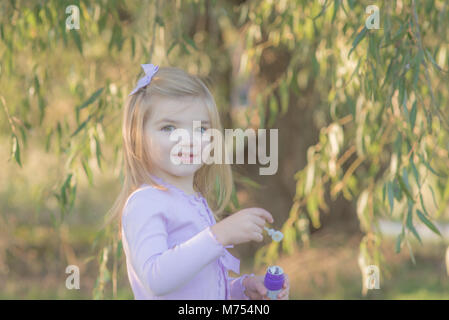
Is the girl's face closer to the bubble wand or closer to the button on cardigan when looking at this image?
the button on cardigan

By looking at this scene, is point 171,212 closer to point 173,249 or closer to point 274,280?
point 173,249

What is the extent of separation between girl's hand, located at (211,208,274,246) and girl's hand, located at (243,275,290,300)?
22 centimetres

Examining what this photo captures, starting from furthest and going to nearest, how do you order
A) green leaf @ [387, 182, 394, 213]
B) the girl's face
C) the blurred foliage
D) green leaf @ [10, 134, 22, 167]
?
green leaf @ [10, 134, 22, 167] → the blurred foliage → green leaf @ [387, 182, 394, 213] → the girl's face

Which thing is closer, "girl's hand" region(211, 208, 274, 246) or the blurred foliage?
"girl's hand" region(211, 208, 274, 246)

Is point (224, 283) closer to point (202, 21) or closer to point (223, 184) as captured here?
point (223, 184)

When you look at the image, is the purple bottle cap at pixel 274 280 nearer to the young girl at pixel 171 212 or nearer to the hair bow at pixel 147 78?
the young girl at pixel 171 212

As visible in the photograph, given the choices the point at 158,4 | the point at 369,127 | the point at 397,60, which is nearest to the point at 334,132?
the point at 369,127

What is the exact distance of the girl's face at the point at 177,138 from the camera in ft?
3.90

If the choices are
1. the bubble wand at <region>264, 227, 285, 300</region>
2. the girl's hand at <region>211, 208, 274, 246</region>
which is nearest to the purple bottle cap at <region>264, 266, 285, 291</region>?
the bubble wand at <region>264, 227, 285, 300</region>

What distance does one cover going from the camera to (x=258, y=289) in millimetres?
1248

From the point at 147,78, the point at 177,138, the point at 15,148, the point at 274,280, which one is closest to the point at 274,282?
the point at 274,280

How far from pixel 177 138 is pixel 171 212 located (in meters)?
0.16

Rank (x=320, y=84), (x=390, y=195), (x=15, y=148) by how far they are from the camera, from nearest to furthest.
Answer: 1. (x=390, y=195)
2. (x=15, y=148)
3. (x=320, y=84)

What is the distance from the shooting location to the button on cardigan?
1.02 metres
